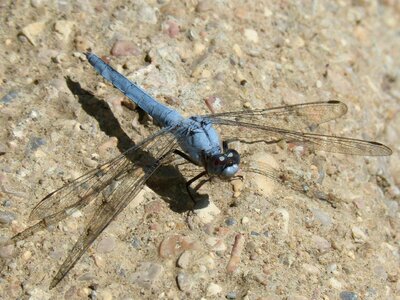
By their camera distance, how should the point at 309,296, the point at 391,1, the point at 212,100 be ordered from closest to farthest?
the point at 309,296, the point at 212,100, the point at 391,1

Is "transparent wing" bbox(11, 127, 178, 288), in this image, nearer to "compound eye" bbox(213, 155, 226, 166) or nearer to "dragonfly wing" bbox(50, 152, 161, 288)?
"dragonfly wing" bbox(50, 152, 161, 288)

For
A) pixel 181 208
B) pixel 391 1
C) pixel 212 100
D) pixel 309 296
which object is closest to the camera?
pixel 309 296

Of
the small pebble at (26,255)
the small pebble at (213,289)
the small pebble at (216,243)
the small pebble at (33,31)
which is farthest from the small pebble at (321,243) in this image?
the small pebble at (33,31)

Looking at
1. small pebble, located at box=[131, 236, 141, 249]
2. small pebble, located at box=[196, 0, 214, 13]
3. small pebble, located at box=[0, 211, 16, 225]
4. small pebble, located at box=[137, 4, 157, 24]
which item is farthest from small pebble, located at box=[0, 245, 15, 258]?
small pebble, located at box=[196, 0, 214, 13]

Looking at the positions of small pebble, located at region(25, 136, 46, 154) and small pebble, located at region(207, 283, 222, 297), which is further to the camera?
small pebble, located at region(25, 136, 46, 154)

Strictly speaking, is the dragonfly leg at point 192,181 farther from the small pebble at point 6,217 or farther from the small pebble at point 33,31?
the small pebble at point 33,31

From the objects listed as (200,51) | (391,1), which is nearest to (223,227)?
(200,51)

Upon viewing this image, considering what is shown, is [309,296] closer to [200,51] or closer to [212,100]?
[212,100]
